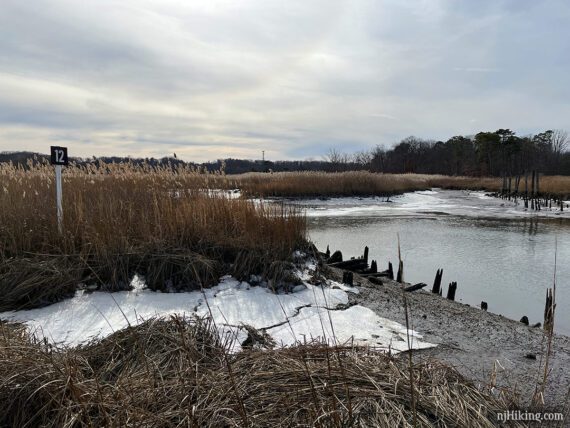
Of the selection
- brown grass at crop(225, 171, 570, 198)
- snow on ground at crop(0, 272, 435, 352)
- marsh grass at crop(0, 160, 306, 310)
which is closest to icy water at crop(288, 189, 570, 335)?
snow on ground at crop(0, 272, 435, 352)

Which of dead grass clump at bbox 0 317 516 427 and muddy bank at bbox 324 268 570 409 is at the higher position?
dead grass clump at bbox 0 317 516 427

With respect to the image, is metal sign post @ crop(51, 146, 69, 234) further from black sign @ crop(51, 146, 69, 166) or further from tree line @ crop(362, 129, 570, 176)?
tree line @ crop(362, 129, 570, 176)

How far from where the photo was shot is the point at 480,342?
3934 millimetres

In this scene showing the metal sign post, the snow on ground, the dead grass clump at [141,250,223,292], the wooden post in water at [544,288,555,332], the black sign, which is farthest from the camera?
the black sign

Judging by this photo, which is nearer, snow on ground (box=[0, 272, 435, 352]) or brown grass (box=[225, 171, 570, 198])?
snow on ground (box=[0, 272, 435, 352])

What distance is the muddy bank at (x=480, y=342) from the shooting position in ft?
9.84

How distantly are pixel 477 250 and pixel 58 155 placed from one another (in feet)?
32.2

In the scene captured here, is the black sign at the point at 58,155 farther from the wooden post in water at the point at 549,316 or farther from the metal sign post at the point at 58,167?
the wooden post in water at the point at 549,316

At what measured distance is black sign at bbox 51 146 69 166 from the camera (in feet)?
16.8

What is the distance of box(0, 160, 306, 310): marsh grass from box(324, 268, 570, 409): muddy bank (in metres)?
1.52

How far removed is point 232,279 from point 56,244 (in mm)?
2260

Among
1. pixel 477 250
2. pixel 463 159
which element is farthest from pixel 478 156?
pixel 477 250

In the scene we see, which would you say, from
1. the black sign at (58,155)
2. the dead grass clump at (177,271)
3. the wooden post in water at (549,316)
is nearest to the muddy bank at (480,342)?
the wooden post in water at (549,316)

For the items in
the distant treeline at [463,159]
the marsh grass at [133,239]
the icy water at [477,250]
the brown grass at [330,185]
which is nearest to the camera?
the marsh grass at [133,239]
